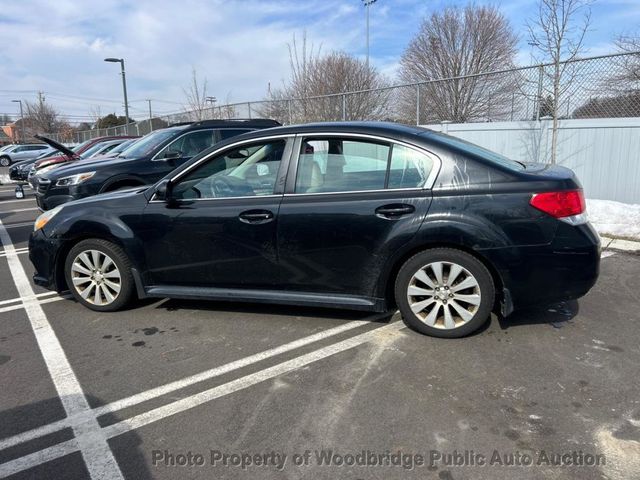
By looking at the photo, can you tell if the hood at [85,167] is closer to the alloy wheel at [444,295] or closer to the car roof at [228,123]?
the car roof at [228,123]

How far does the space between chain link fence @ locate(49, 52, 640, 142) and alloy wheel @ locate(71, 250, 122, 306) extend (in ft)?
27.0

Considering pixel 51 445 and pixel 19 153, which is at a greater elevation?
pixel 19 153

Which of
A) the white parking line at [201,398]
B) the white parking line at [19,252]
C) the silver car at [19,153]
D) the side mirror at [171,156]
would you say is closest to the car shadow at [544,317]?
the white parking line at [201,398]

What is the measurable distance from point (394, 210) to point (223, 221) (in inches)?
55.8

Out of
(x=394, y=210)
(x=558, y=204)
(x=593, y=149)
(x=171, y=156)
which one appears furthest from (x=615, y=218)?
(x=171, y=156)

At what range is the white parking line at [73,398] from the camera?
251 centimetres

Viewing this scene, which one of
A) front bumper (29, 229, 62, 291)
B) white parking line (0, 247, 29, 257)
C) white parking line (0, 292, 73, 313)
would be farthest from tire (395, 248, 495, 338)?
white parking line (0, 247, 29, 257)

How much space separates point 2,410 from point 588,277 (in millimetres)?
4046

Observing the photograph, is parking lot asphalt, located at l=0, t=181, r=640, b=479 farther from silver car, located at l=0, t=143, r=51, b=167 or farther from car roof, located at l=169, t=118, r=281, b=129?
silver car, located at l=0, t=143, r=51, b=167

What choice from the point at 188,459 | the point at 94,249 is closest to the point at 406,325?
the point at 188,459

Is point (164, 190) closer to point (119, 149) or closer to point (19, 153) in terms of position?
point (119, 149)

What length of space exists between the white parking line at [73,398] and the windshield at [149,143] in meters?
3.35

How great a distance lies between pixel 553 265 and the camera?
11.6 ft

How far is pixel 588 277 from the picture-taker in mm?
3588
